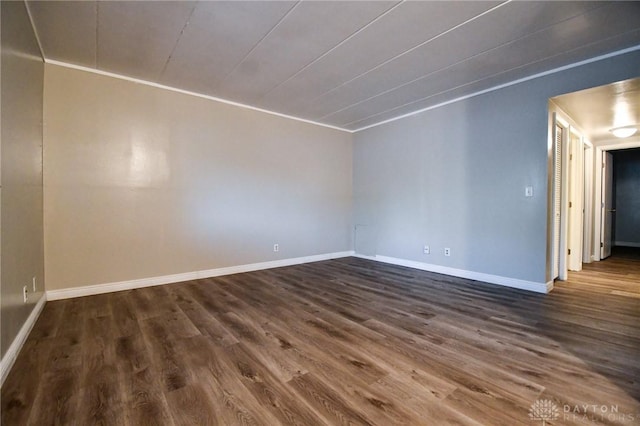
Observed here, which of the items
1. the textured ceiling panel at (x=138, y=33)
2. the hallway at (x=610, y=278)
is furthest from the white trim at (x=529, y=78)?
the textured ceiling panel at (x=138, y=33)

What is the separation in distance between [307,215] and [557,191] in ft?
11.9

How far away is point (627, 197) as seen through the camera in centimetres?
696

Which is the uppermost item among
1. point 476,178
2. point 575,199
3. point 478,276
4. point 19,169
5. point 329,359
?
point 476,178

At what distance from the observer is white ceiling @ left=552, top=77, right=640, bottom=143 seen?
282 cm

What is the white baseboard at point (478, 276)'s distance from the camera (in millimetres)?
3184

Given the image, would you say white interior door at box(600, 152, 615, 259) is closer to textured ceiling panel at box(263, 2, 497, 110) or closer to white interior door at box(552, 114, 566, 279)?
white interior door at box(552, 114, 566, 279)

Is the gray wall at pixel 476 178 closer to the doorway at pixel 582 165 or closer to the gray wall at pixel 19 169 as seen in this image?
the doorway at pixel 582 165

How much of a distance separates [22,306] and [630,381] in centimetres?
410

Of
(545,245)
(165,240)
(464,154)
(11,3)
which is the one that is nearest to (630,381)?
(545,245)

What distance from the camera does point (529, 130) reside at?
3234 millimetres

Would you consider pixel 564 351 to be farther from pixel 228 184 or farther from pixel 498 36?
pixel 228 184

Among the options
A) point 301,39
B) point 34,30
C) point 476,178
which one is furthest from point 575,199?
point 34,30

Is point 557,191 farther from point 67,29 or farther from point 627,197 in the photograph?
point 627,197

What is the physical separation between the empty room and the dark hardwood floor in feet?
0.06
